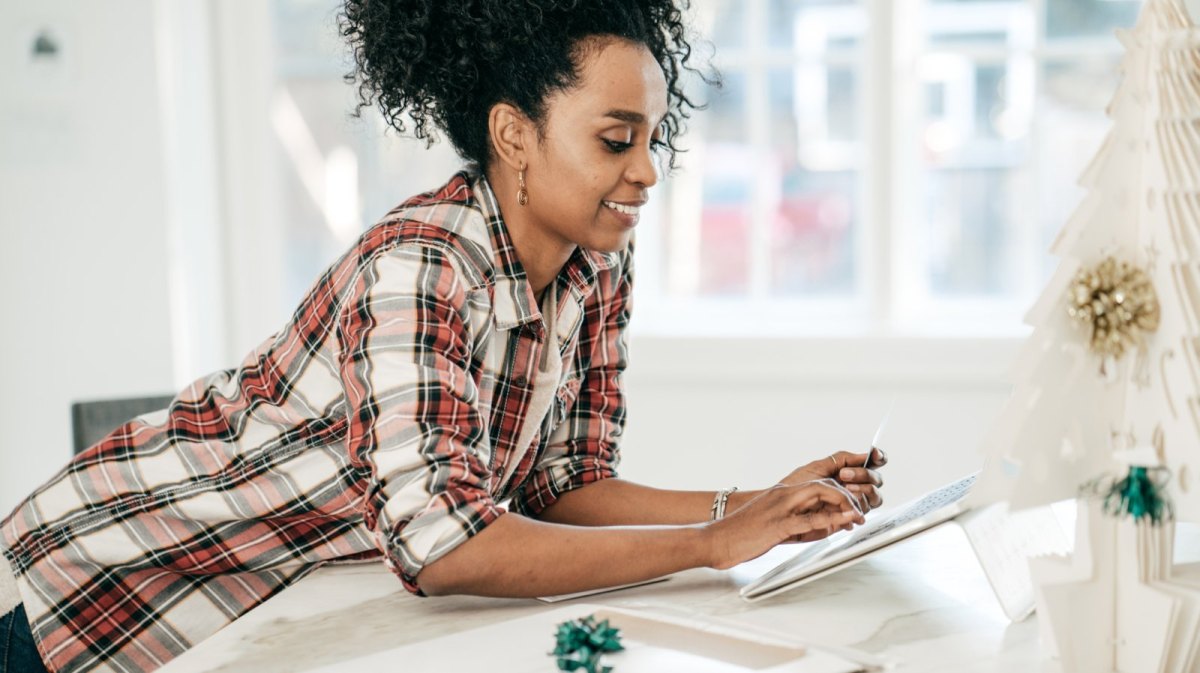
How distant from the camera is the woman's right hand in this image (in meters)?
1.20

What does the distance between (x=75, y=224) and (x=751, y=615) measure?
8.96ft

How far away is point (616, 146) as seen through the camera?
137cm

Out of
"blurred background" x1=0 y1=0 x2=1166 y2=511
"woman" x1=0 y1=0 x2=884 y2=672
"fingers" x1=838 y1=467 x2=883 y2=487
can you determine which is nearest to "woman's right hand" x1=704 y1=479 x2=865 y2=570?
"woman" x1=0 y1=0 x2=884 y2=672

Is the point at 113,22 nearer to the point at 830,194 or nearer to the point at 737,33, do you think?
the point at 737,33

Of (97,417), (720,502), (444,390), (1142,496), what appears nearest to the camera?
(1142,496)

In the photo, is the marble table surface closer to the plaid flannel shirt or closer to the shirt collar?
the plaid flannel shirt

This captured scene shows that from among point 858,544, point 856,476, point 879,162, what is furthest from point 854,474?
point 879,162

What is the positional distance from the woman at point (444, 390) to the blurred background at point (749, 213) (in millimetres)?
1858

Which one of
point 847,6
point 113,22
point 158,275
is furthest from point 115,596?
point 847,6

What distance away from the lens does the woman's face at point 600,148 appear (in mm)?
1354

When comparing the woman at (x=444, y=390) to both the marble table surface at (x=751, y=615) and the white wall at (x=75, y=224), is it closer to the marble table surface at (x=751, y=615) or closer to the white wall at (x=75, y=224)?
the marble table surface at (x=751, y=615)

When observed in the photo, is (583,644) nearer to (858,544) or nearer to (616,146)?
(858,544)

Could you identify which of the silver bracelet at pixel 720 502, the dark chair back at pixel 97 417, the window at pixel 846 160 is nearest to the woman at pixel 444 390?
the silver bracelet at pixel 720 502

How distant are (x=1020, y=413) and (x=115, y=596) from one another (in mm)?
984
